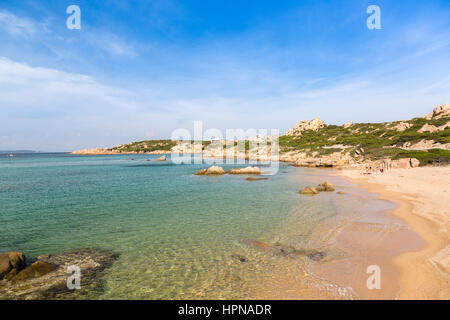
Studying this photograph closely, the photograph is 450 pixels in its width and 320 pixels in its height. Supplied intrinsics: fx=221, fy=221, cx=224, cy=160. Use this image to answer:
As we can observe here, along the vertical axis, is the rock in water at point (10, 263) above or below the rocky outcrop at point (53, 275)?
above

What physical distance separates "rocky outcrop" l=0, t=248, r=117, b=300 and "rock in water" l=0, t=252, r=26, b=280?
0.35m

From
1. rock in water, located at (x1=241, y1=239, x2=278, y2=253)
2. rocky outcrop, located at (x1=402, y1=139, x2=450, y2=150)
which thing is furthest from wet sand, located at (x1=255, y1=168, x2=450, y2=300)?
rocky outcrop, located at (x1=402, y1=139, x2=450, y2=150)

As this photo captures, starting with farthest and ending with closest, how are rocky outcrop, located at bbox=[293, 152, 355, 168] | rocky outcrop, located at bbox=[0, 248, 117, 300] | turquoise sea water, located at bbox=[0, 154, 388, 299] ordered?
rocky outcrop, located at bbox=[293, 152, 355, 168] < turquoise sea water, located at bbox=[0, 154, 388, 299] < rocky outcrop, located at bbox=[0, 248, 117, 300]

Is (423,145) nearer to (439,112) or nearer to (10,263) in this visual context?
(439,112)

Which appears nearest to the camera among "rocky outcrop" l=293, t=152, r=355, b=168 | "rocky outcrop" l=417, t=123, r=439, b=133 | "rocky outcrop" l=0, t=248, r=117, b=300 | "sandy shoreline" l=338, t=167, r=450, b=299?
"sandy shoreline" l=338, t=167, r=450, b=299

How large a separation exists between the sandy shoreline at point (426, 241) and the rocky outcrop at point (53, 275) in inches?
427

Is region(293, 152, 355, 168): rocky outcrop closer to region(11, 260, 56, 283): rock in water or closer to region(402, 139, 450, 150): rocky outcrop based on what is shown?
region(402, 139, 450, 150): rocky outcrop

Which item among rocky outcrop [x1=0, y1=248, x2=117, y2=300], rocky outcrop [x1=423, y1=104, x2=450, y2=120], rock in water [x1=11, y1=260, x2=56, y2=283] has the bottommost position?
rocky outcrop [x1=0, y1=248, x2=117, y2=300]

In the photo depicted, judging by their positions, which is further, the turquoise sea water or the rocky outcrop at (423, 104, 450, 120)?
the rocky outcrop at (423, 104, 450, 120)

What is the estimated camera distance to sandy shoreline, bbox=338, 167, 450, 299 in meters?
7.13

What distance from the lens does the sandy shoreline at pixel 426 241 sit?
713 cm

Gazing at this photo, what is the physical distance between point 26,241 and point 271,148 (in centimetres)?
10291

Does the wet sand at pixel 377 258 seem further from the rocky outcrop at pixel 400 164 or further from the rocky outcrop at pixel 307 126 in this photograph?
the rocky outcrop at pixel 307 126

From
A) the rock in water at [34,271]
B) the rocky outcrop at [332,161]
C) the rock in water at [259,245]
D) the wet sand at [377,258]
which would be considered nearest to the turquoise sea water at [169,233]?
the rock in water at [259,245]
